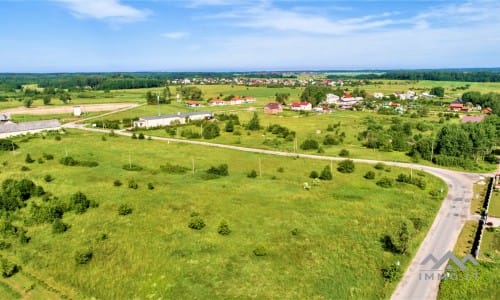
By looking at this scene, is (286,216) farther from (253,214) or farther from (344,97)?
(344,97)

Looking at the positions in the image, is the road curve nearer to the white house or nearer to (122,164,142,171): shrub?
(122,164,142,171): shrub

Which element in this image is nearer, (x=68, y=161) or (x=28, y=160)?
(x=68, y=161)

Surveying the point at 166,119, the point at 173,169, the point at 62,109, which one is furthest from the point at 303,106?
the point at 62,109

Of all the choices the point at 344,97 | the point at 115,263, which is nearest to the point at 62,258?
the point at 115,263

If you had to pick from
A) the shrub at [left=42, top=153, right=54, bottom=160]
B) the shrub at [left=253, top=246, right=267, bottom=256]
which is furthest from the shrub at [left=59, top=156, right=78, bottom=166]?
the shrub at [left=253, top=246, right=267, bottom=256]

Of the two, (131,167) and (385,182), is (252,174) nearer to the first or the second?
(385,182)
